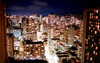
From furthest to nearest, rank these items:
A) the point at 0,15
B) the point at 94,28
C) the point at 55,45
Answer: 1. the point at 55,45
2. the point at 94,28
3. the point at 0,15

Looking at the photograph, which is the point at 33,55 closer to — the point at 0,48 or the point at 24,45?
the point at 24,45

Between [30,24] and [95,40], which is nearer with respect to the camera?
[95,40]

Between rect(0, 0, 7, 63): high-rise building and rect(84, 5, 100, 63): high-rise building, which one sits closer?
rect(0, 0, 7, 63): high-rise building

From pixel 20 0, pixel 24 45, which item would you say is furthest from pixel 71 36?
pixel 20 0

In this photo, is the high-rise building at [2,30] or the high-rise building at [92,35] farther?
the high-rise building at [92,35]

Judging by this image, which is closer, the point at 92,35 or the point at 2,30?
the point at 2,30

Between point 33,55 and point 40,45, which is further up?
point 40,45

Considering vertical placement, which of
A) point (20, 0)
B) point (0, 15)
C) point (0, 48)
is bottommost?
point (0, 48)

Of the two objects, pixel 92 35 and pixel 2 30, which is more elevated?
pixel 2 30
